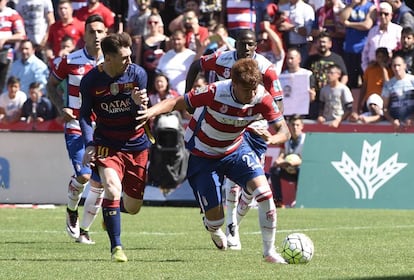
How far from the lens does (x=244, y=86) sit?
32.7ft

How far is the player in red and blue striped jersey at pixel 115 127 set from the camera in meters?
10.6

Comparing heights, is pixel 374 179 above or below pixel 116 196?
below

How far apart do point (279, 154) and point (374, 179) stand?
1.72 m

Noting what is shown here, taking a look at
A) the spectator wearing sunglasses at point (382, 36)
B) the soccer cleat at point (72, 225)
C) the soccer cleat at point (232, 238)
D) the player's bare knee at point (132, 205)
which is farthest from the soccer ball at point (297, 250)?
the spectator wearing sunglasses at point (382, 36)

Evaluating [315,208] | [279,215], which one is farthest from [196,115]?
[315,208]

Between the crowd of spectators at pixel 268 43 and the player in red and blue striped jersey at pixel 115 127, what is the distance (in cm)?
743

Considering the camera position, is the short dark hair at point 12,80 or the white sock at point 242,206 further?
the short dark hair at point 12,80

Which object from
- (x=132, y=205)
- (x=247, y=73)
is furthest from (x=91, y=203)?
(x=247, y=73)

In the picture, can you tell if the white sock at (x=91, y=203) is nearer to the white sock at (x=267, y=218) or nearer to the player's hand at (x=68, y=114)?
the player's hand at (x=68, y=114)

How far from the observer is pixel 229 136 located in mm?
10836

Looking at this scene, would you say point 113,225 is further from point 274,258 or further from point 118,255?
point 274,258

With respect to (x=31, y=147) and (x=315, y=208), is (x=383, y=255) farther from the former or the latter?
(x=31, y=147)

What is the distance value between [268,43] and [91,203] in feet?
28.6

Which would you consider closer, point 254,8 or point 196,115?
point 196,115
